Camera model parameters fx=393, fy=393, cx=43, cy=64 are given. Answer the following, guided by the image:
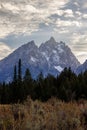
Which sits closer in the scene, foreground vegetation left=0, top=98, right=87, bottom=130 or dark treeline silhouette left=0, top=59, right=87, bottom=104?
foreground vegetation left=0, top=98, right=87, bottom=130

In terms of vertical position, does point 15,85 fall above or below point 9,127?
above

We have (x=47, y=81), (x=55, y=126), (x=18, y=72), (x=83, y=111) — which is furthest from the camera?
(x=18, y=72)

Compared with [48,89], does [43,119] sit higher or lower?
lower

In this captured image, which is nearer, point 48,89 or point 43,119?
point 43,119

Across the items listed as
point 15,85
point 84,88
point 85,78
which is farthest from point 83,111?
point 15,85

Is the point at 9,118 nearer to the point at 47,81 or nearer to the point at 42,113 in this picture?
the point at 42,113

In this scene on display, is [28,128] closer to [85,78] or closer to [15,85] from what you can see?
[85,78]

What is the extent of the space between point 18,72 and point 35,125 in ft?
400

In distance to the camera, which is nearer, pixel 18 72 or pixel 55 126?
pixel 55 126

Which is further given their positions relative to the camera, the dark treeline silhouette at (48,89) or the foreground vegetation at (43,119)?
the dark treeline silhouette at (48,89)

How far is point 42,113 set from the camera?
1473 cm

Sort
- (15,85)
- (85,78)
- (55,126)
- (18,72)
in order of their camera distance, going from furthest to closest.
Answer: (18,72)
(15,85)
(85,78)
(55,126)

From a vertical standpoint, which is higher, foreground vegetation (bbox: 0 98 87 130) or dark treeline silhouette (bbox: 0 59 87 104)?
dark treeline silhouette (bbox: 0 59 87 104)

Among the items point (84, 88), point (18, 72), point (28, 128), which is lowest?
point (28, 128)
